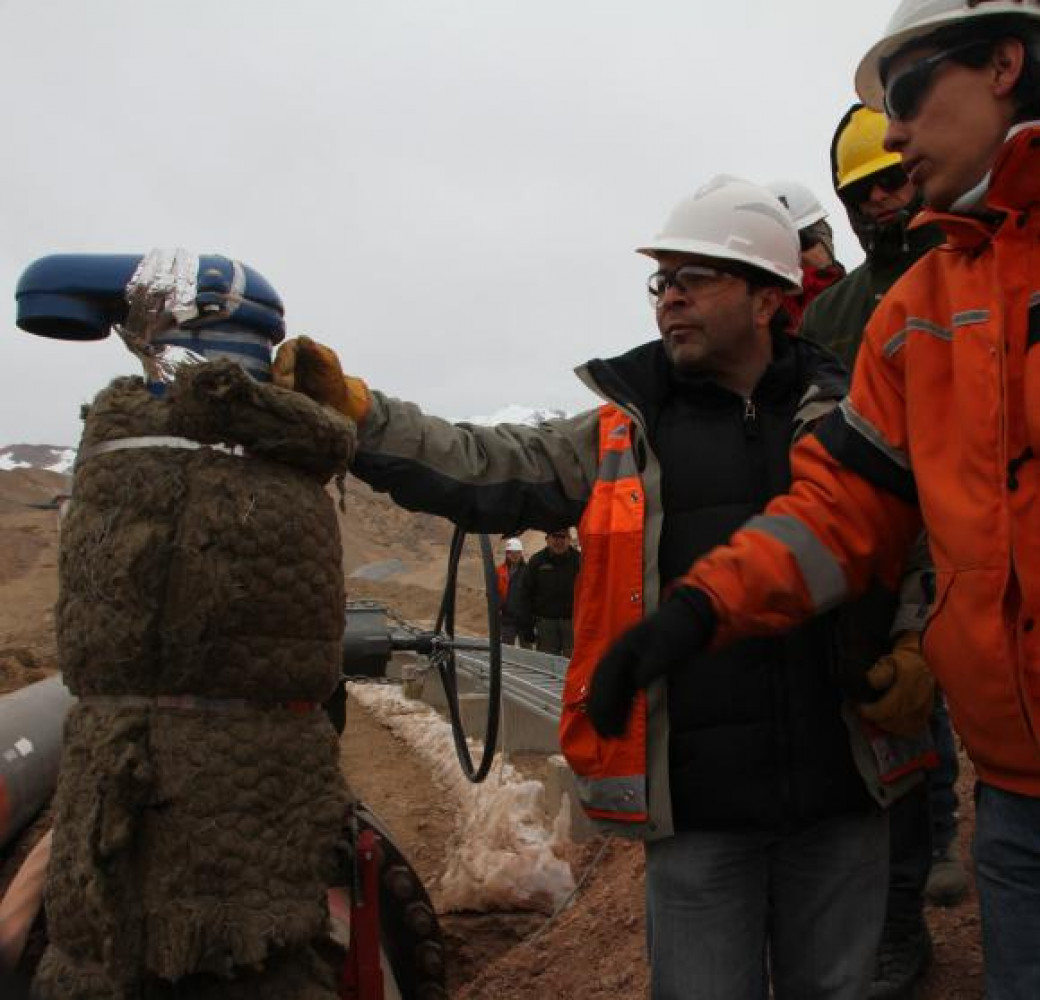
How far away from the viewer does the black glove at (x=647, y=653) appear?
1.81 meters

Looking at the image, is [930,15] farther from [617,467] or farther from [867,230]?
[867,230]

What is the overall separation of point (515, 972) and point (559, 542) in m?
6.30

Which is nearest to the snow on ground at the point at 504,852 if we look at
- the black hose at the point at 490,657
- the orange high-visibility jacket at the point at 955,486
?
the black hose at the point at 490,657

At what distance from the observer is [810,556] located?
1.99 meters

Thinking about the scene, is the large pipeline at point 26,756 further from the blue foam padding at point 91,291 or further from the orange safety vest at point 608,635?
the orange safety vest at point 608,635

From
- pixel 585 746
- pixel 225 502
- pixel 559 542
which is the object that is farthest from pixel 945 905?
pixel 559 542

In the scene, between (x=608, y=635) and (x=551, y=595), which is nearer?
(x=608, y=635)

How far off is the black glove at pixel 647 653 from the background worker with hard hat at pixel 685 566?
464mm

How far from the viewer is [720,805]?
228cm

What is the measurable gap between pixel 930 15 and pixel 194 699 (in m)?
1.99

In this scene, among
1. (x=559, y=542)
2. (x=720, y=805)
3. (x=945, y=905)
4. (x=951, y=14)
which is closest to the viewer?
(x=951, y=14)

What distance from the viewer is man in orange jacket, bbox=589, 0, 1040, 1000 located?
1778 mm

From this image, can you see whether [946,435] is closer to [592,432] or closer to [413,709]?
[592,432]

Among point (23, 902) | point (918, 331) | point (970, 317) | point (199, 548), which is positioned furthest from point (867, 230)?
point (23, 902)
